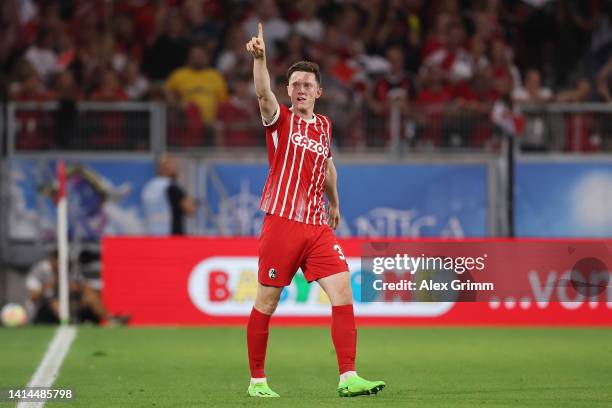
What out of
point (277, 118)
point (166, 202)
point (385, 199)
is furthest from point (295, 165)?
point (385, 199)

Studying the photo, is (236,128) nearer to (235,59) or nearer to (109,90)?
(235,59)

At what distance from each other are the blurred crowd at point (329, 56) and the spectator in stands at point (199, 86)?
2 centimetres

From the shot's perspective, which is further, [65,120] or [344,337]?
[65,120]

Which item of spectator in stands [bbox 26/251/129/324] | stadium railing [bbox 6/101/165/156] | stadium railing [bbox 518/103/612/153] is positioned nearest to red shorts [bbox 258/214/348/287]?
spectator in stands [bbox 26/251/129/324]

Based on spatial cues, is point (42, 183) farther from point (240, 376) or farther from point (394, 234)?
point (240, 376)

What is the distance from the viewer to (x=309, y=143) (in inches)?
336

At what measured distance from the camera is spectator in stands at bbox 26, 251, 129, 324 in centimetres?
1549

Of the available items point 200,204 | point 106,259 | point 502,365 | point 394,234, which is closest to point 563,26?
point 394,234

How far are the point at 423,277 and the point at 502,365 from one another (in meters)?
2.06

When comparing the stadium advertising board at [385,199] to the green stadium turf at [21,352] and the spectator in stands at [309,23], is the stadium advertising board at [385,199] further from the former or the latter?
the green stadium turf at [21,352]

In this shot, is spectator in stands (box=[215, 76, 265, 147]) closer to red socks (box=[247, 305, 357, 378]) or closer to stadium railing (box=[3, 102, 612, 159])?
stadium railing (box=[3, 102, 612, 159])

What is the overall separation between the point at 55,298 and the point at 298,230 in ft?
25.2

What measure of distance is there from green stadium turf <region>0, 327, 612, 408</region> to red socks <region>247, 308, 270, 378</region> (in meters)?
0.20

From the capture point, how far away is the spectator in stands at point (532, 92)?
687 inches
